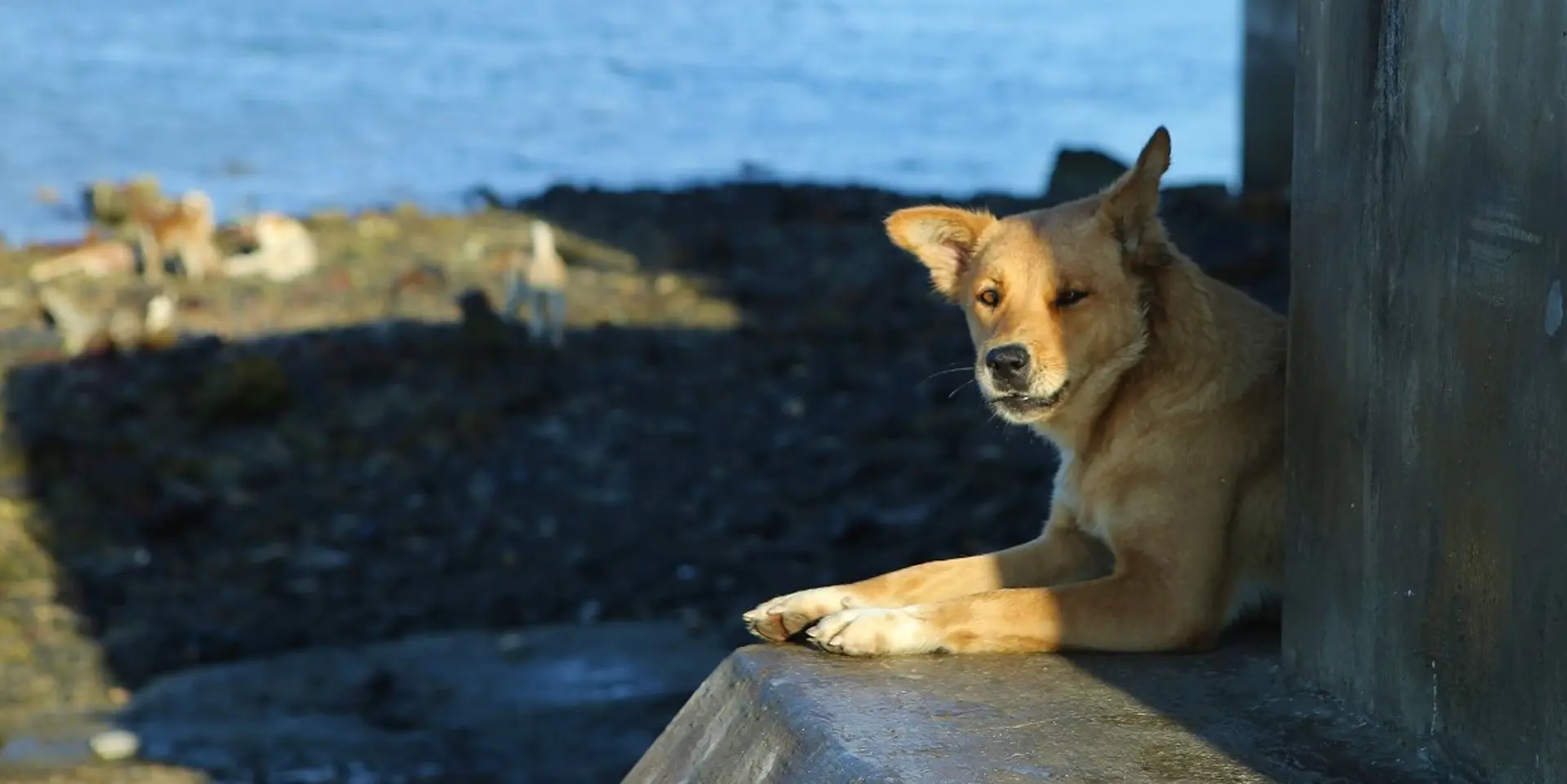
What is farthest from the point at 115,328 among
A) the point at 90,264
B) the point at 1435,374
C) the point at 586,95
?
the point at 586,95

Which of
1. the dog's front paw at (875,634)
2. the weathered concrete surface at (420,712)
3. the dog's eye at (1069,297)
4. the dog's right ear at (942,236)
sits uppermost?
the dog's right ear at (942,236)

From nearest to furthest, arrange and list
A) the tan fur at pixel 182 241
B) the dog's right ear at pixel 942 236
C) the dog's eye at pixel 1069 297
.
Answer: the dog's eye at pixel 1069 297 → the dog's right ear at pixel 942 236 → the tan fur at pixel 182 241

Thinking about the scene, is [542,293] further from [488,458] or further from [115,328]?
[115,328]

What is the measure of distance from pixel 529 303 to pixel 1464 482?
9.00 meters

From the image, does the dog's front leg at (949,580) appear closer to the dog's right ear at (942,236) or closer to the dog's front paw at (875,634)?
the dog's front paw at (875,634)

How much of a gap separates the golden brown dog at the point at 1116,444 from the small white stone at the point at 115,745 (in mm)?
3277

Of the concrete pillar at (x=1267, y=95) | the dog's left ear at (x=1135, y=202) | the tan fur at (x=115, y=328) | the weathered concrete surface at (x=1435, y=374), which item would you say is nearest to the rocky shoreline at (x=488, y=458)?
the tan fur at (x=115, y=328)

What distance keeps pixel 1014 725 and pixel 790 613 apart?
2.26 ft

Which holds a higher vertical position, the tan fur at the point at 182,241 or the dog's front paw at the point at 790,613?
the dog's front paw at the point at 790,613

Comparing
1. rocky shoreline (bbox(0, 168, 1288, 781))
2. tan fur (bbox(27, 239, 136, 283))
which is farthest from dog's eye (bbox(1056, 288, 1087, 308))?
tan fur (bbox(27, 239, 136, 283))

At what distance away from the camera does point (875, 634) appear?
3959mm

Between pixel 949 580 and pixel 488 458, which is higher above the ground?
pixel 949 580

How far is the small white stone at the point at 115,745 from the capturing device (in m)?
6.52

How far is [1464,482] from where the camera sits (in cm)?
319
